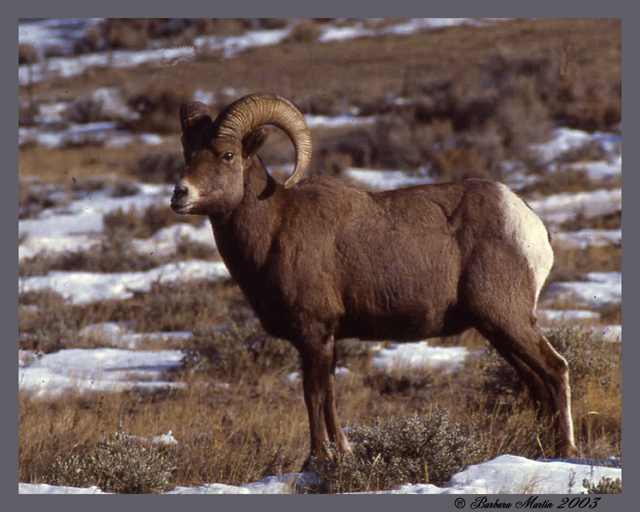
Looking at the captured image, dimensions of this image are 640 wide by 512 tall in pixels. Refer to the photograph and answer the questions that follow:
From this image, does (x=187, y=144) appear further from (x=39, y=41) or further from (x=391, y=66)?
(x=39, y=41)

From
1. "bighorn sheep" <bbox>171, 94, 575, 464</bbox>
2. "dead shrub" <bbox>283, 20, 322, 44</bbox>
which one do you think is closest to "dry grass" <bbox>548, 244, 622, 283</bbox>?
"bighorn sheep" <bbox>171, 94, 575, 464</bbox>

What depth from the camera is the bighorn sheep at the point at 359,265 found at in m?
5.66

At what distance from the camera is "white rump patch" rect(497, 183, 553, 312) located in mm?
5824

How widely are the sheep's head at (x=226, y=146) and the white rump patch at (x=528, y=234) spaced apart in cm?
157

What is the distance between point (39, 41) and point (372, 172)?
15.5 m

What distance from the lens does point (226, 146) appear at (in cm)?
559

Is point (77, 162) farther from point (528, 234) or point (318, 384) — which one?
point (528, 234)

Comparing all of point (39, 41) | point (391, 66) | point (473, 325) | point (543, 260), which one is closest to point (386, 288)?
point (473, 325)

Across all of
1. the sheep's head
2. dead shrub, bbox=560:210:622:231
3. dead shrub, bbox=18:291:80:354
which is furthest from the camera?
dead shrub, bbox=560:210:622:231

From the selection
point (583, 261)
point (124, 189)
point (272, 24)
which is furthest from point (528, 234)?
point (272, 24)

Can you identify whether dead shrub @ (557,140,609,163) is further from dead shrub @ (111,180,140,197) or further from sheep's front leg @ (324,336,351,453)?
sheep's front leg @ (324,336,351,453)

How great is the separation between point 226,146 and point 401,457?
8.15 feet

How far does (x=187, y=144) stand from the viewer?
5746 mm

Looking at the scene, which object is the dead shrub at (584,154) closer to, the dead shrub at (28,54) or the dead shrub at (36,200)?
the dead shrub at (36,200)
